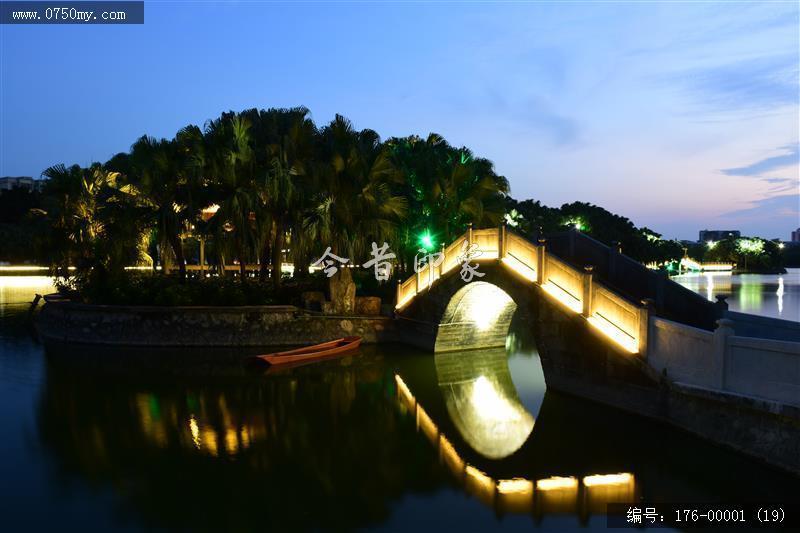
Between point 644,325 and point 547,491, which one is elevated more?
point 644,325

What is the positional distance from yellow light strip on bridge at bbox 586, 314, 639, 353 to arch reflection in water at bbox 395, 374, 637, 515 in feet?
12.0

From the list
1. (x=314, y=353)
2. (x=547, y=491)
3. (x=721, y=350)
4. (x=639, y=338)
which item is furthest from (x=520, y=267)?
(x=314, y=353)

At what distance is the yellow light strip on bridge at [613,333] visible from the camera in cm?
1397

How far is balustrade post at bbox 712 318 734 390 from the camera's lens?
11.0m

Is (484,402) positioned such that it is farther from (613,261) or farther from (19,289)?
(19,289)

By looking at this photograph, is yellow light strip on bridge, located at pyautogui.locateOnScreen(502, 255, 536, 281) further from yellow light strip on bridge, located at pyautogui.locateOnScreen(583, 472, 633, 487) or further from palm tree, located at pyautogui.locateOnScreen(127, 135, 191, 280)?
palm tree, located at pyautogui.locateOnScreen(127, 135, 191, 280)

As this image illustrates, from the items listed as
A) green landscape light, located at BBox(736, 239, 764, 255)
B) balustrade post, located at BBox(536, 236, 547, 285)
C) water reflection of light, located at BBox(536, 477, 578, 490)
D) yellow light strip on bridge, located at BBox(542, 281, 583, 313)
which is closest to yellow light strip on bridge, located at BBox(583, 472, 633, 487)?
water reflection of light, located at BBox(536, 477, 578, 490)

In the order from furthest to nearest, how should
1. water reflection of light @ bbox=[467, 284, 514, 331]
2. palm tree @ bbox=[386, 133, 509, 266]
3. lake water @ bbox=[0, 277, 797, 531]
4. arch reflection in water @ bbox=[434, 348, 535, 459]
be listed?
palm tree @ bbox=[386, 133, 509, 266] < water reflection of light @ bbox=[467, 284, 514, 331] < arch reflection in water @ bbox=[434, 348, 535, 459] < lake water @ bbox=[0, 277, 797, 531]

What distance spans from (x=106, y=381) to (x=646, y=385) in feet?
55.9

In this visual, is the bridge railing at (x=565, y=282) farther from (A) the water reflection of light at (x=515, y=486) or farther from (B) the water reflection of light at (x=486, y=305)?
(A) the water reflection of light at (x=515, y=486)

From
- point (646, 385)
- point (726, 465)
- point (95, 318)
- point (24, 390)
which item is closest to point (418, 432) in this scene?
point (646, 385)

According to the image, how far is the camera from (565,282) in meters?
16.4

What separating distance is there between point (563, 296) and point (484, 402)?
4227 millimetres

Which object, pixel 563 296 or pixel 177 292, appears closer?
pixel 563 296
